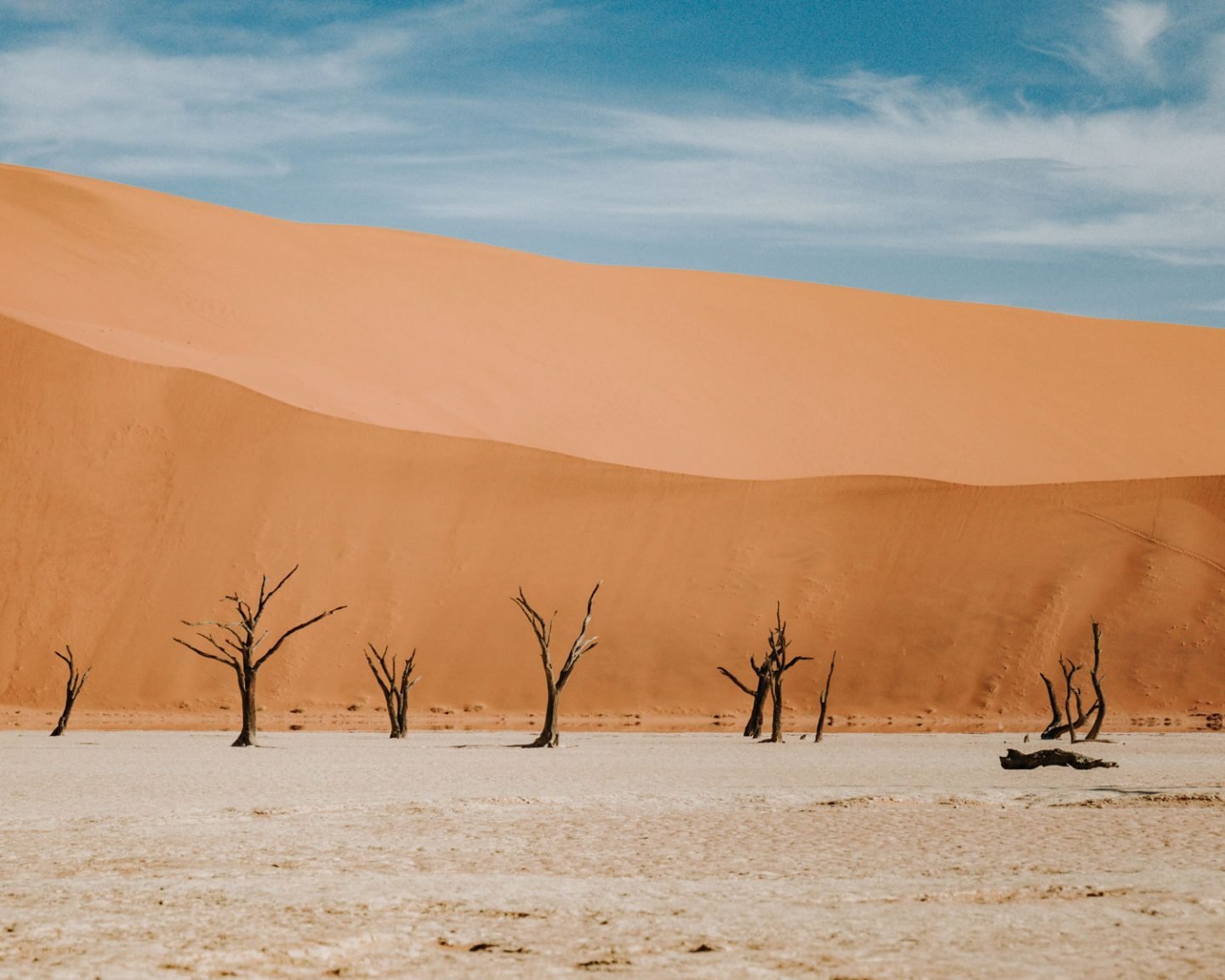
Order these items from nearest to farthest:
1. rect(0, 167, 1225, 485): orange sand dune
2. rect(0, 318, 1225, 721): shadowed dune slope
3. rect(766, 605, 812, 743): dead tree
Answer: rect(766, 605, 812, 743): dead tree < rect(0, 318, 1225, 721): shadowed dune slope < rect(0, 167, 1225, 485): orange sand dune

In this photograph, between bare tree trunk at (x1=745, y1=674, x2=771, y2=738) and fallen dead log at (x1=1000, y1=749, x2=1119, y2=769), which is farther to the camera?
bare tree trunk at (x1=745, y1=674, x2=771, y2=738)

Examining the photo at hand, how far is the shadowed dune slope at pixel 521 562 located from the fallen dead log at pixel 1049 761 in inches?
820

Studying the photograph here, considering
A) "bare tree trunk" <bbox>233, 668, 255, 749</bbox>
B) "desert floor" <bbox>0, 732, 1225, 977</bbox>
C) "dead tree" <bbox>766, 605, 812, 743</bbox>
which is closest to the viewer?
"desert floor" <bbox>0, 732, 1225, 977</bbox>

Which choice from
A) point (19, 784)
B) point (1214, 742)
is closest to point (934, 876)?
point (19, 784)

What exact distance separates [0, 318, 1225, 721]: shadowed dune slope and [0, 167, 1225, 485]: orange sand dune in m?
2.29

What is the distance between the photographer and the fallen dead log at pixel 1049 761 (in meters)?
18.1

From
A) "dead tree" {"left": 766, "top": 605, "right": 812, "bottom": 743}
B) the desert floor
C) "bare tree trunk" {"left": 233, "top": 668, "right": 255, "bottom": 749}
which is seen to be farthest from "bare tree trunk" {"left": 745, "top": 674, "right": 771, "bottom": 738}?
the desert floor

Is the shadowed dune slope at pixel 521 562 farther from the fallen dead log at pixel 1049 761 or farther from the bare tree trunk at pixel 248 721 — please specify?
the fallen dead log at pixel 1049 761

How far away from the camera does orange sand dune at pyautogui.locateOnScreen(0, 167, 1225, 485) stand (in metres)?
51.3

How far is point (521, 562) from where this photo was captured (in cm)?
4278

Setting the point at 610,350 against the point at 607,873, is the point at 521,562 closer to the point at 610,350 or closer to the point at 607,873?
the point at 610,350

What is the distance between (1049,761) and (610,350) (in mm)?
45656

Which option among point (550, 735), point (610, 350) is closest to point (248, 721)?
point (550, 735)

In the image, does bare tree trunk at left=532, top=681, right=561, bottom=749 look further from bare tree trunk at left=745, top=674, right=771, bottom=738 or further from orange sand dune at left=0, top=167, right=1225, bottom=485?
orange sand dune at left=0, top=167, right=1225, bottom=485
